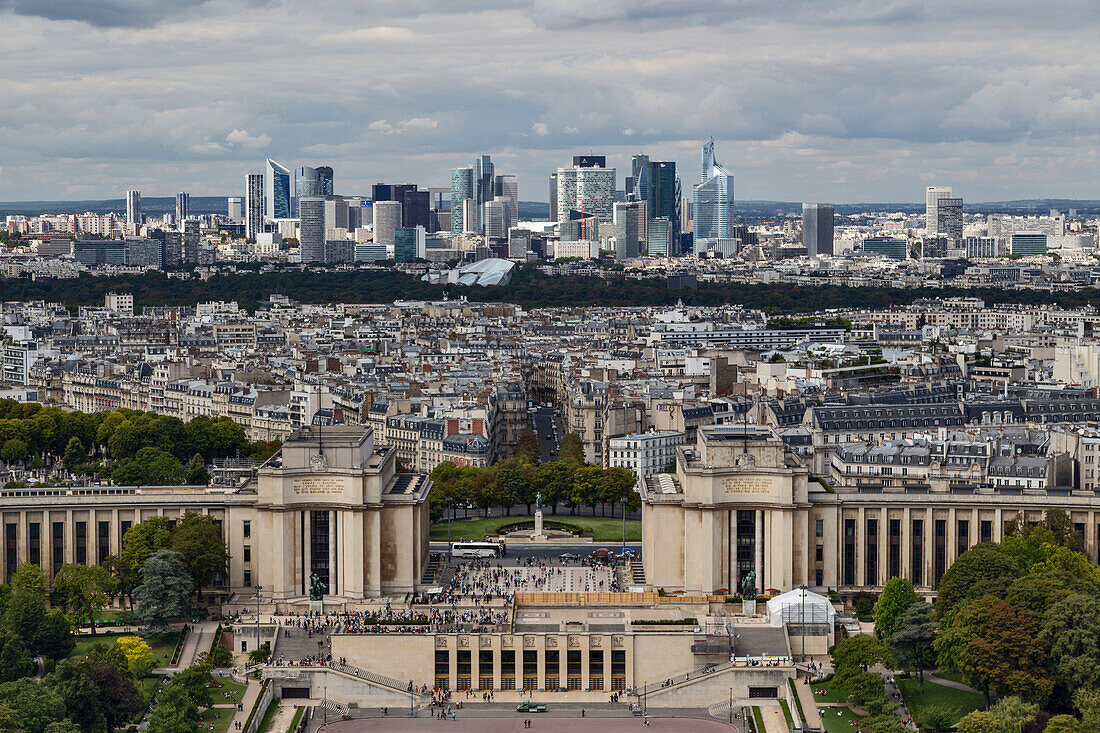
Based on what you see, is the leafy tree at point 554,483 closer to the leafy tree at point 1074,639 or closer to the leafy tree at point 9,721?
the leafy tree at point 1074,639

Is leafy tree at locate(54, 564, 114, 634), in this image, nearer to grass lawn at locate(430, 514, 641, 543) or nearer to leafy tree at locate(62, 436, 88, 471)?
grass lawn at locate(430, 514, 641, 543)

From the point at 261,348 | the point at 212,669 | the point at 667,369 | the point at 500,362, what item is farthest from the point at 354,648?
the point at 261,348

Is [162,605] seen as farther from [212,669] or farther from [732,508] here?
[732,508]

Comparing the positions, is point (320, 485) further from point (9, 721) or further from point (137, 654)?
point (9, 721)

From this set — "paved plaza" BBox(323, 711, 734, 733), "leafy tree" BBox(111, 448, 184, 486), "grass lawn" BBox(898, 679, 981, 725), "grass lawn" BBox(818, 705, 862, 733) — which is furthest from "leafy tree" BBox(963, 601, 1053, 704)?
"leafy tree" BBox(111, 448, 184, 486)

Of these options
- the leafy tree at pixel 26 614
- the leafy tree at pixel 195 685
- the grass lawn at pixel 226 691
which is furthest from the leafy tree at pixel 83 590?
the leafy tree at pixel 195 685

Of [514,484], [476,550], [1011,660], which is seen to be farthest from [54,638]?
[514,484]
